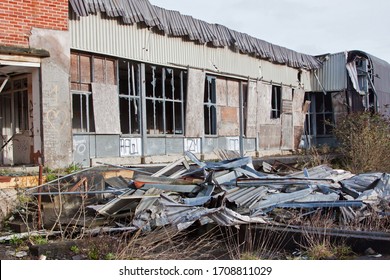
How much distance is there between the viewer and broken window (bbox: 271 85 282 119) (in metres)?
20.5

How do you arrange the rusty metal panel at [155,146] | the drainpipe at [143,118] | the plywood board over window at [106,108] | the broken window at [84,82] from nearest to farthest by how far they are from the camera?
1. the broken window at [84,82]
2. the plywood board over window at [106,108]
3. the drainpipe at [143,118]
4. the rusty metal panel at [155,146]

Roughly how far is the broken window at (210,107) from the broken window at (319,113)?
7208 mm

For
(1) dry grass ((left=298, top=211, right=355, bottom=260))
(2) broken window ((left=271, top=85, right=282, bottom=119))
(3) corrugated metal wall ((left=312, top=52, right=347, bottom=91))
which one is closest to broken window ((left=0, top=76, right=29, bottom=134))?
(1) dry grass ((left=298, top=211, right=355, bottom=260))

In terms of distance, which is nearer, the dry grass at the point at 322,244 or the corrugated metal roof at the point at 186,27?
the dry grass at the point at 322,244

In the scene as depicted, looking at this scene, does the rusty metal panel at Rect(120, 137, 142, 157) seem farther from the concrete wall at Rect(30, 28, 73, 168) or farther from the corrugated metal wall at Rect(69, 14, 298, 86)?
the corrugated metal wall at Rect(69, 14, 298, 86)

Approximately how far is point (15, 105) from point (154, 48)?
4.42 m

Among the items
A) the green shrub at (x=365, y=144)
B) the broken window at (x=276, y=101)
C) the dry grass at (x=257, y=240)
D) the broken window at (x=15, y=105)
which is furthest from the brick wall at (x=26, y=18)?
the broken window at (x=276, y=101)

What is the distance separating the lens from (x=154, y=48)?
14906mm

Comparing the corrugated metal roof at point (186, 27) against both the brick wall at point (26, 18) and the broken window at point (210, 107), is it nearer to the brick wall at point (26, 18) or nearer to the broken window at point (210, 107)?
the brick wall at point (26, 18)

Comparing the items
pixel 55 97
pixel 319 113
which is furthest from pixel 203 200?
pixel 319 113

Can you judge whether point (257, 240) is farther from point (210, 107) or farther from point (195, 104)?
point (210, 107)

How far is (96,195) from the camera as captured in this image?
30.0ft

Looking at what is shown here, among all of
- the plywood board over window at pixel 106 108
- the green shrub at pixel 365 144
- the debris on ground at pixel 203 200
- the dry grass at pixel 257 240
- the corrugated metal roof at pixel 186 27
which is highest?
the corrugated metal roof at pixel 186 27

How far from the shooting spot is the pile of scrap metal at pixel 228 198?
765 cm
